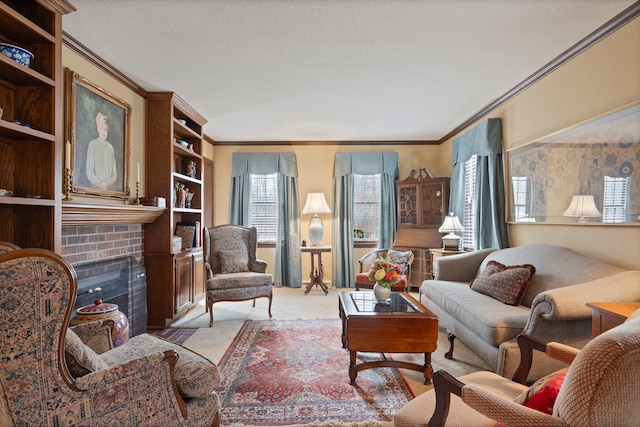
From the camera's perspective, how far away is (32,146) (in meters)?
2.16

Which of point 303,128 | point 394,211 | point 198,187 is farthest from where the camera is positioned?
point 394,211

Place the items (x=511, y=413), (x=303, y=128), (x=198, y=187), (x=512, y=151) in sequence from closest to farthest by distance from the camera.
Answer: (x=511, y=413) < (x=512, y=151) < (x=198, y=187) < (x=303, y=128)

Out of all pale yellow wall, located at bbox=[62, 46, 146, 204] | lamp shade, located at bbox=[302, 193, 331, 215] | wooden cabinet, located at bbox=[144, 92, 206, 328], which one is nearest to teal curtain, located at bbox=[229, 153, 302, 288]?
lamp shade, located at bbox=[302, 193, 331, 215]

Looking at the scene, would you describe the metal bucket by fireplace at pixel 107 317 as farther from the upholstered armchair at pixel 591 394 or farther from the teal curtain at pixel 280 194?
the teal curtain at pixel 280 194

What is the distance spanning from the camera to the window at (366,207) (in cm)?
622

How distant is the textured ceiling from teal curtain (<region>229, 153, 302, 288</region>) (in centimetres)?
170

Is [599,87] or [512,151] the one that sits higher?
[599,87]

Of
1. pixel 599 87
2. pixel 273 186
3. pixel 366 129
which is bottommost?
pixel 273 186

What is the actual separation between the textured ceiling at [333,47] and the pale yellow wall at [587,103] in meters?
0.19

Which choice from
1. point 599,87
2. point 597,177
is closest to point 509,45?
point 599,87

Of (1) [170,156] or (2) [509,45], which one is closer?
(2) [509,45]

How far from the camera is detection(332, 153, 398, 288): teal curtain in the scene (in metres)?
6.00

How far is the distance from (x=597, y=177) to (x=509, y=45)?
122 cm

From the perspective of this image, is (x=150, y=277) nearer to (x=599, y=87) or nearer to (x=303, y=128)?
(x=303, y=128)
